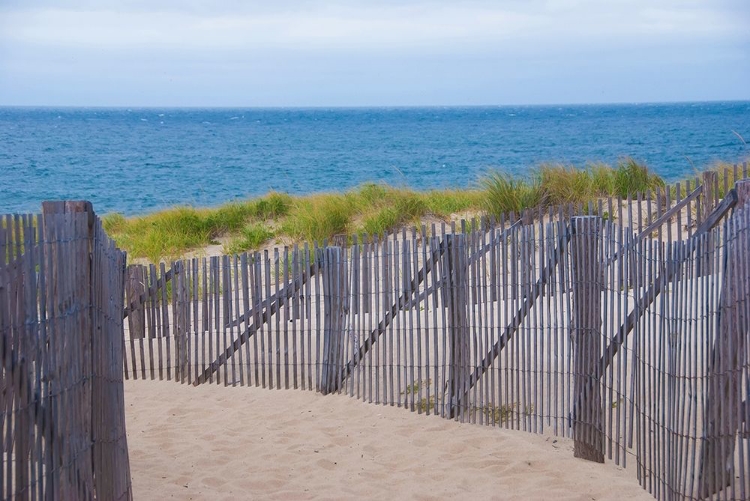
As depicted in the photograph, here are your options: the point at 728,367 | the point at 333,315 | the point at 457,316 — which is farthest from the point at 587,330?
the point at 333,315

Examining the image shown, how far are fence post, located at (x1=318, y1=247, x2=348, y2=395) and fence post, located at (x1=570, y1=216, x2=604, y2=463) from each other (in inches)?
76.6

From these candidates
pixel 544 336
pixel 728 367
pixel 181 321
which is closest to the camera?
pixel 728 367

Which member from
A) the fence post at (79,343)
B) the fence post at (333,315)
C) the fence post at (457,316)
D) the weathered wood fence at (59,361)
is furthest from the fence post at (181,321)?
the fence post at (79,343)

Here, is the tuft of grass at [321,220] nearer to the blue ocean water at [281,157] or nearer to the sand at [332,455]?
the sand at [332,455]

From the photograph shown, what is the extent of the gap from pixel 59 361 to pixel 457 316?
128 inches

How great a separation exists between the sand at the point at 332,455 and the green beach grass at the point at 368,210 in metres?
5.55

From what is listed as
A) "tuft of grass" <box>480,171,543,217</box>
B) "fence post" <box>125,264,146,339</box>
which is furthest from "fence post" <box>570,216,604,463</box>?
"tuft of grass" <box>480,171,543,217</box>

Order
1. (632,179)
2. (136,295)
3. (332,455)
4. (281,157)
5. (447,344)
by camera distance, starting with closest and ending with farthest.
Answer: (332,455), (447,344), (136,295), (632,179), (281,157)

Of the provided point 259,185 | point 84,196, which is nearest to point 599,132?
point 259,185

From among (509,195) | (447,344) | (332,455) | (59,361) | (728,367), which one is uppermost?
(509,195)

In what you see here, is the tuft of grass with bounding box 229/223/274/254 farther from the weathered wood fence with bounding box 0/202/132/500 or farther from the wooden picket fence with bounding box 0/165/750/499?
the weathered wood fence with bounding box 0/202/132/500

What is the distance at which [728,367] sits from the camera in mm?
3932

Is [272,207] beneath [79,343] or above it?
beneath

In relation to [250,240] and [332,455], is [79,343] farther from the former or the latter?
[250,240]
